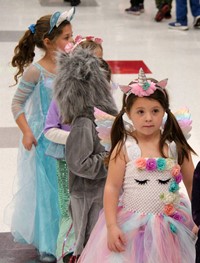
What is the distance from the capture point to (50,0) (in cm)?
907

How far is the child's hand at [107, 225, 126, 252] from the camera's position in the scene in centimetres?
197

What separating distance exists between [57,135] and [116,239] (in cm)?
65

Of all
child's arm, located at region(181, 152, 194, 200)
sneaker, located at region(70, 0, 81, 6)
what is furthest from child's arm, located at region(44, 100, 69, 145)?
sneaker, located at region(70, 0, 81, 6)

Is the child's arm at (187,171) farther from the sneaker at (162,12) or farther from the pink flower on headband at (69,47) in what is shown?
the sneaker at (162,12)

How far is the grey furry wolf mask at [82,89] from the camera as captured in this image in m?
2.38

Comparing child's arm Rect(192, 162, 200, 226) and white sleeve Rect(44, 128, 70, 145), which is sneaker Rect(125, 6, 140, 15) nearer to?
white sleeve Rect(44, 128, 70, 145)

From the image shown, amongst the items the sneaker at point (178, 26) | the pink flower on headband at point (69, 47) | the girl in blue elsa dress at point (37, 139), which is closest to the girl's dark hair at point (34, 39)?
the girl in blue elsa dress at point (37, 139)

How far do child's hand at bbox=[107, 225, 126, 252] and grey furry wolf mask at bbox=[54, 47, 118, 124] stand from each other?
521 millimetres

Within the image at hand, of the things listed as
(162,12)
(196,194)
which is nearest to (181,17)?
(162,12)

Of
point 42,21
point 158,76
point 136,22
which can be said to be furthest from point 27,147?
point 136,22

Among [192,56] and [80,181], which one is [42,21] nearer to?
[80,181]

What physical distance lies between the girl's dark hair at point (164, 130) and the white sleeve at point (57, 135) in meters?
0.41

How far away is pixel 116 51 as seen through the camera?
656 centimetres

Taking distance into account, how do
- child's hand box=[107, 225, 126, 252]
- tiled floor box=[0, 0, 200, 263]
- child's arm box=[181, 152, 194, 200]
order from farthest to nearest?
tiled floor box=[0, 0, 200, 263] → child's arm box=[181, 152, 194, 200] → child's hand box=[107, 225, 126, 252]
